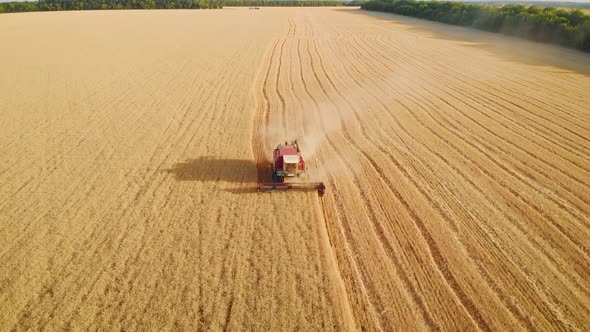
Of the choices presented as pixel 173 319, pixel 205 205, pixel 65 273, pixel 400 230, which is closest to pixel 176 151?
pixel 205 205

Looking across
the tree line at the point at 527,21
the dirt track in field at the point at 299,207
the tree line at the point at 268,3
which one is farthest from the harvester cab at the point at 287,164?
the tree line at the point at 268,3

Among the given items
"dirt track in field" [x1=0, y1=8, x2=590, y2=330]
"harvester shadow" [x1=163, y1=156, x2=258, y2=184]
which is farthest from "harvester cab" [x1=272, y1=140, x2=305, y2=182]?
"harvester shadow" [x1=163, y1=156, x2=258, y2=184]

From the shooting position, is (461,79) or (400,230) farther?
(461,79)

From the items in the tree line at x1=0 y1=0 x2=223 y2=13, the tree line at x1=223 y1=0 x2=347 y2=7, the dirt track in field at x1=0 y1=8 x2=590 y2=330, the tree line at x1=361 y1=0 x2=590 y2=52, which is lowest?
the dirt track in field at x1=0 y1=8 x2=590 y2=330

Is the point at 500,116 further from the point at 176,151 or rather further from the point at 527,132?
the point at 176,151

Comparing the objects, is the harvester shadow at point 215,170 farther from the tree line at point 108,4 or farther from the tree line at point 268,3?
the tree line at point 268,3

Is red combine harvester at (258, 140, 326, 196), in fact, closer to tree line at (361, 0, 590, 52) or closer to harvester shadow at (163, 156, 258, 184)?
harvester shadow at (163, 156, 258, 184)
